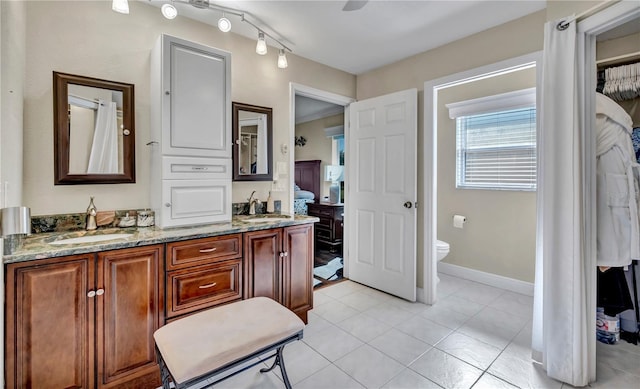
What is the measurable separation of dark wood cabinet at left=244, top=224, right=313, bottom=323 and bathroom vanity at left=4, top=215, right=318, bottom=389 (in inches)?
0.4

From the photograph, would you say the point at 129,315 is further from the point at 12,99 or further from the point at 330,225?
the point at 330,225

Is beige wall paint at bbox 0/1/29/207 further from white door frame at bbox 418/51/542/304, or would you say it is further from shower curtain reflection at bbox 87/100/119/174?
white door frame at bbox 418/51/542/304

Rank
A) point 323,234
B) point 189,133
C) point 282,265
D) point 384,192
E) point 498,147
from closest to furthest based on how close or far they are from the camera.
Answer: point 189,133
point 282,265
point 384,192
point 498,147
point 323,234

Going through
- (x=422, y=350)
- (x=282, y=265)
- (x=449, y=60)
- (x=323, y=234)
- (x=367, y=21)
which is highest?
(x=367, y=21)

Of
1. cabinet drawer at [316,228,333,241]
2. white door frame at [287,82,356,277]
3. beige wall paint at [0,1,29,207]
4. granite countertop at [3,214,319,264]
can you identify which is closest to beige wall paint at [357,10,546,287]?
white door frame at [287,82,356,277]

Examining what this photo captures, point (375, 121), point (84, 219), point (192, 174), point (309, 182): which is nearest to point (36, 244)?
point (84, 219)

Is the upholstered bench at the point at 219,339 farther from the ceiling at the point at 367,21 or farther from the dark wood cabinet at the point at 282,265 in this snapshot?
the ceiling at the point at 367,21

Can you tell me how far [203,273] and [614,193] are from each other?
250 centimetres

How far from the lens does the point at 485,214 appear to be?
3266 mm

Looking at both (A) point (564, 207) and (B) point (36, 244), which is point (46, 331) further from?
(A) point (564, 207)

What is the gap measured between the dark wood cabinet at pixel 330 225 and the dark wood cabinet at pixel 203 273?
2.68m

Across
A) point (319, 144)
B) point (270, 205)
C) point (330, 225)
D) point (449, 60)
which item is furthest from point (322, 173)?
point (449, 60)

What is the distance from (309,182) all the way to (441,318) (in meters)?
3.39

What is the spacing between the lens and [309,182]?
5359 mm
